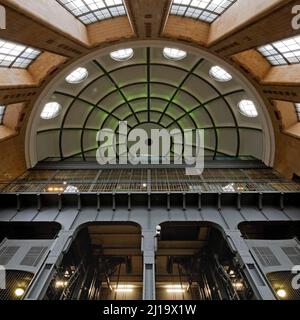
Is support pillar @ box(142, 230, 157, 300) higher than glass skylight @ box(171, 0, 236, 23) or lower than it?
lower

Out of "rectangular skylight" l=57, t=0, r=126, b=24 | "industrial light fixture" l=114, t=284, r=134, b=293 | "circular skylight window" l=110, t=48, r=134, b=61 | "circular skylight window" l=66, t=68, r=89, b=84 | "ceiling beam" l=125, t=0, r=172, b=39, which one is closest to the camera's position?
"ceiling beam" l=125, t=0, r=172, b=39

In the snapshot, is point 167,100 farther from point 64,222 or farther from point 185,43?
point 64,222

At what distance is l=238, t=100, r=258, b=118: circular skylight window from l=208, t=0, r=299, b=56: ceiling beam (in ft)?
20.0

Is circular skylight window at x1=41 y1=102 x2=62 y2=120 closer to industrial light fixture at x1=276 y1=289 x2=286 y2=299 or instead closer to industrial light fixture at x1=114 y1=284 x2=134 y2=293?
industrial light fixture at x1=114 y1=284 x2=134 y2=293

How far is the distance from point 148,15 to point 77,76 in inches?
363

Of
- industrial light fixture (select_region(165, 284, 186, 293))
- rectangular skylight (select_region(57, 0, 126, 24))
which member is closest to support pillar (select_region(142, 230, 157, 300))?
industrial light fixture (select_region(165, 284, 186, 293))

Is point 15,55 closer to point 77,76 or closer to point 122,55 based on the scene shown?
point 77,76

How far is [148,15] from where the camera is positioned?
13820mm

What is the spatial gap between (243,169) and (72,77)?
50.6ft

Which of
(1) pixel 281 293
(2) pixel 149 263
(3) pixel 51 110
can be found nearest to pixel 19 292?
(2) pixel 149 263

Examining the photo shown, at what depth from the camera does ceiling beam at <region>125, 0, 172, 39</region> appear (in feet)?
41.1

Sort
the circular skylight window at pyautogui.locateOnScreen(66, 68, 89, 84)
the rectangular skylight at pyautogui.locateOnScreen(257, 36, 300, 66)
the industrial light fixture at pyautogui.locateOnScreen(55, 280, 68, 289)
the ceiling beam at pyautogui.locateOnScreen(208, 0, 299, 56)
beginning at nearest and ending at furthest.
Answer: the ceiling beam at pyautogui.locateOnScreen(208, 0, 299, 56) → the industrial light fixture at pyautogui.locateOnScreen(55, 280, 68, 289) → the rectangular skylight at pyautogui.locateOnScreen(257, 36, 300, 66) → the circular skylight window at pyautogui.locateOnScreen(66, 68, 89, 84)

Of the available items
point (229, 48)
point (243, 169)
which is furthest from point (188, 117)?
point (229, 48)

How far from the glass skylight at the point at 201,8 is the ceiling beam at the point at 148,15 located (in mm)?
1761
